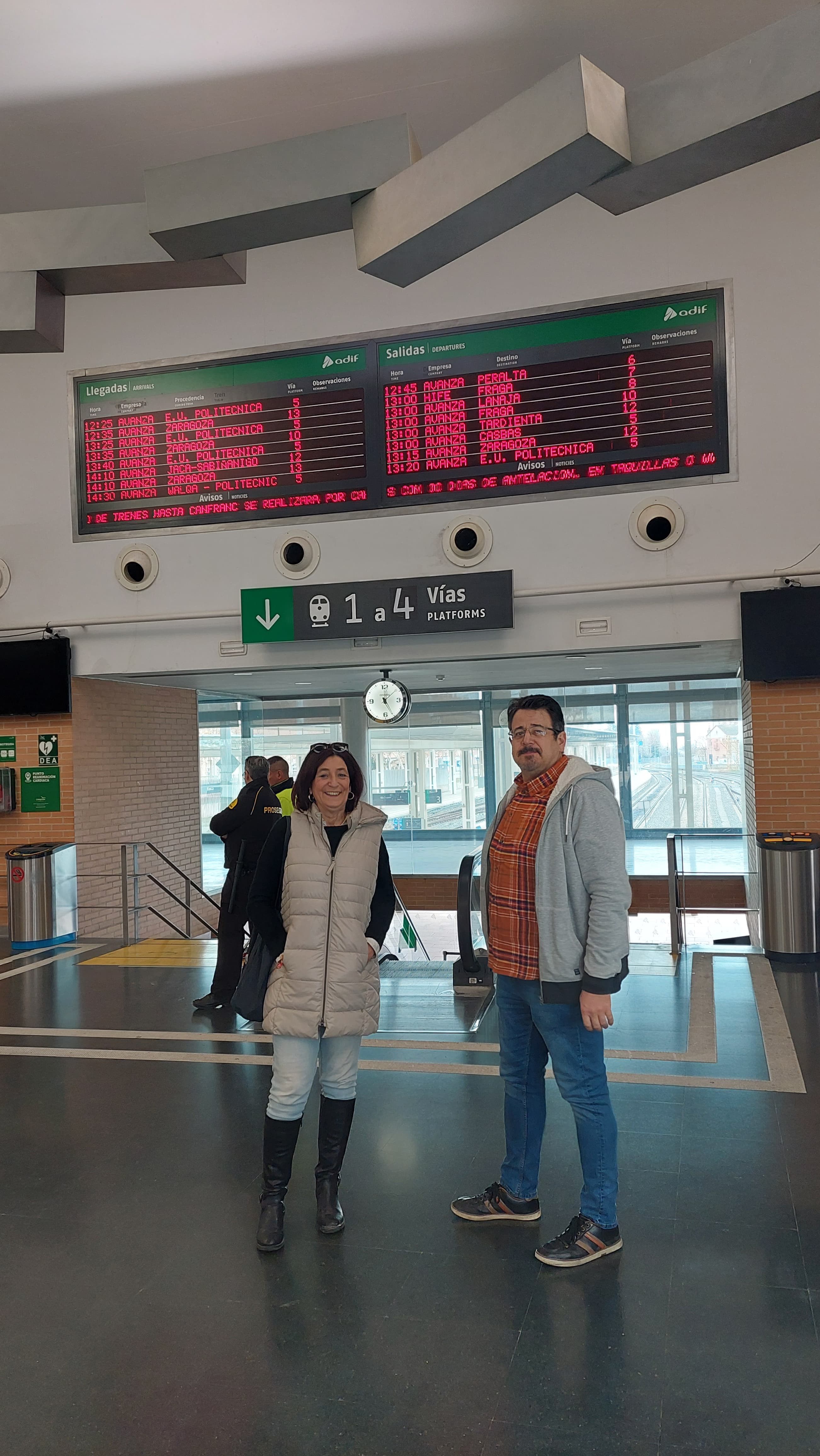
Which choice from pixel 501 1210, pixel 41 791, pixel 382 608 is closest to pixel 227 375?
pixel 382 608

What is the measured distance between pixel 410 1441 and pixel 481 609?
21.4 feet

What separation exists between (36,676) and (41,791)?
3.90 feet

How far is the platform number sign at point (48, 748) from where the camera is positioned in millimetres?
9898

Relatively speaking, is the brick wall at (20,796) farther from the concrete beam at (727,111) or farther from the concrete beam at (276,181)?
the concrete beam at (727,111)

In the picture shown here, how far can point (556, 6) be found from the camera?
6.38 m

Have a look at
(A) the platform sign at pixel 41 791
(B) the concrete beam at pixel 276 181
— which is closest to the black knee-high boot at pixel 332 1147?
(B) the concrete beam at pixel 276 181

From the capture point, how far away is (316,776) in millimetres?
3564

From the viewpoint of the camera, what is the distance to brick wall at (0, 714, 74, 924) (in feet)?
32.6

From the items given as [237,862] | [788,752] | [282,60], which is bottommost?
[237,862]

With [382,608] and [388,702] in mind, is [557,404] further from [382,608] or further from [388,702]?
[388,702]

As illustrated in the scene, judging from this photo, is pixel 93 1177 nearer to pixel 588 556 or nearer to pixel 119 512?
pixel 588 556

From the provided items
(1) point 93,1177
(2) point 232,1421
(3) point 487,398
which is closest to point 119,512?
(3) point 487,398

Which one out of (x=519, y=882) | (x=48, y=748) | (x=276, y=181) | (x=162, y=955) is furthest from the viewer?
(x=48, y=748)

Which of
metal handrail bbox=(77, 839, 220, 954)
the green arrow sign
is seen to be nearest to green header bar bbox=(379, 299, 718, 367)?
the green arrow sign
